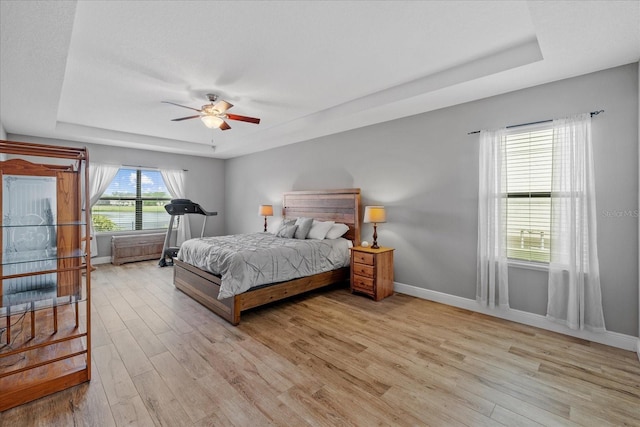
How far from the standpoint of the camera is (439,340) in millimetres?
2818

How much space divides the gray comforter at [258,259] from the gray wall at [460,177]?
88cm

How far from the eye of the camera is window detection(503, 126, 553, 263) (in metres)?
3.07

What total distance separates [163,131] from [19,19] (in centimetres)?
391

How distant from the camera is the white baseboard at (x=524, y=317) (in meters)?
2.65

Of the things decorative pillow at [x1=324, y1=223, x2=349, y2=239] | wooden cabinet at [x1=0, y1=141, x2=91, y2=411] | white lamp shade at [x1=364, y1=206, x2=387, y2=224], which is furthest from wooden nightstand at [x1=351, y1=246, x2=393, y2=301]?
wooden cabinet at [x1=0, y1=141, x2=91, y2=411]

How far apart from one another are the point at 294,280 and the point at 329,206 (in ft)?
5.74

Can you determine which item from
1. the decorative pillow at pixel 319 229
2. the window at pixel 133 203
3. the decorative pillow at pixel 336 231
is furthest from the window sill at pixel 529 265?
the window at pixel 133 203

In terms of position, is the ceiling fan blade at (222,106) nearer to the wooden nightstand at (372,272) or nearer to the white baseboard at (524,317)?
the wooden nightstand at (372,272)

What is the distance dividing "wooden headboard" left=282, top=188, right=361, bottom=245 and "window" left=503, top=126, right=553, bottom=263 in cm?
212

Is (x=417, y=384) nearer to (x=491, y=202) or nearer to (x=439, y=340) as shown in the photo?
(x=439, y=340)

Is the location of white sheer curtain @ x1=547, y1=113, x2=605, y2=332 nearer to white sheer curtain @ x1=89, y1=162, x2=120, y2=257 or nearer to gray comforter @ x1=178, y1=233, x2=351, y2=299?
gray comforter @ x1=178, y1=233, x2=351, y2=299

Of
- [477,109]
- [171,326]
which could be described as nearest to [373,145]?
[477,109]

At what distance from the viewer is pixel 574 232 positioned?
9.20ft

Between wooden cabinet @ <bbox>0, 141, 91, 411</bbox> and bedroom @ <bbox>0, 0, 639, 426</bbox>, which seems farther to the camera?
bedroom @ <bbox>0, 0, 639, 426</bbox>
